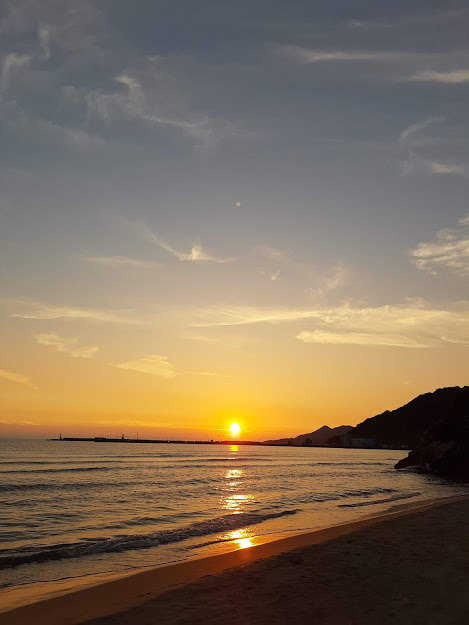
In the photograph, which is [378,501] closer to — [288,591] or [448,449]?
[288,591]

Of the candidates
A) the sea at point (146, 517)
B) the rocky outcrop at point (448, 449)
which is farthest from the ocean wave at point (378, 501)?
the rocky outcrop at point (448, 449)

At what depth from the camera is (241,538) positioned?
2012 centimetres

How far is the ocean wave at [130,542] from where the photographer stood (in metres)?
16.2

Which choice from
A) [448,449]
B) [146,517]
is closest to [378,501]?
[146,517]

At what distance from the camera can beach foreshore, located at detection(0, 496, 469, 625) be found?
8656 millimetres

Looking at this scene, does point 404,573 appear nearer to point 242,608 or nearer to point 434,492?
point 242,608

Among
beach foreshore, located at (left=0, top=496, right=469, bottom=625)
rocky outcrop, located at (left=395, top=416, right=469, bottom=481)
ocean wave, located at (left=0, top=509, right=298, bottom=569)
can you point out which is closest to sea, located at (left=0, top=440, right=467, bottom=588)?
ocean wave, located at (left=0, top=509, right=298, bottom=569)

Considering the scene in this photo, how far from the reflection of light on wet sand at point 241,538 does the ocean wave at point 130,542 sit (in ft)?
2.61

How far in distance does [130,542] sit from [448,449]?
5535 cm

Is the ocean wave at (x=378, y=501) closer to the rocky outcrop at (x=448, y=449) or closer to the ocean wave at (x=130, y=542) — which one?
the ocean wave at (x=130, y=542)

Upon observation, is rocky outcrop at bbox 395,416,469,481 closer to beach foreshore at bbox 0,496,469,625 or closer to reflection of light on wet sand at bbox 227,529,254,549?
reflection of light on wet sand at bbox 227,529,254,549

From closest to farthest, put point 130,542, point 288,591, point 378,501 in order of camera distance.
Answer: point 288,591 → point 130,542 → point 378,501

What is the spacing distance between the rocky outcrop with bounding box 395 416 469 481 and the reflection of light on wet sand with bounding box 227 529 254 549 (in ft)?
151

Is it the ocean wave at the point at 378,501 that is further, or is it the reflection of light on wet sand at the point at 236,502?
the ocean wave at the point at 378,501
